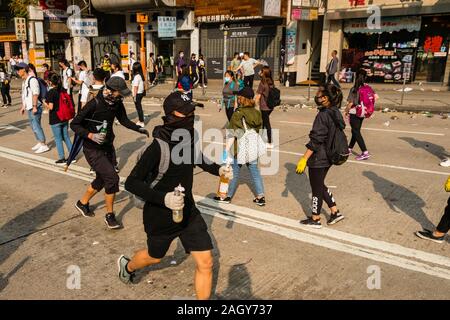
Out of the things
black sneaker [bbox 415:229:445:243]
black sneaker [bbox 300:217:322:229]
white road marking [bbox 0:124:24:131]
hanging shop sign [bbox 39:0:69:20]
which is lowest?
white road marking [bbox 0:124:24:131]

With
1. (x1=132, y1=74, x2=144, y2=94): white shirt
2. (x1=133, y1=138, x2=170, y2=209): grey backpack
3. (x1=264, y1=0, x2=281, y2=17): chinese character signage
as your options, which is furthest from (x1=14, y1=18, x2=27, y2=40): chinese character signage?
(x1=133, y1=138, x2=170, y2=209): grey backpack

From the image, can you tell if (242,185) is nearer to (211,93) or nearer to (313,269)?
(313,269)

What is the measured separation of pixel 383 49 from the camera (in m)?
20.0

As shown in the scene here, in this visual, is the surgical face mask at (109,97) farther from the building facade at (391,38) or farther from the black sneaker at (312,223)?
the building facade at (391,38)

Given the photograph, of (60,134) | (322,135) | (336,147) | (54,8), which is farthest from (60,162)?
(54,8)

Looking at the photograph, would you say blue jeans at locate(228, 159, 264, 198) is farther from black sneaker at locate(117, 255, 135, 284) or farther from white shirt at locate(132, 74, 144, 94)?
white shirt at locate(132, 74, 144, 94)

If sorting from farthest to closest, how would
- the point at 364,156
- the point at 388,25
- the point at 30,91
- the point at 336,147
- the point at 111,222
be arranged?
1. the point at 388,25
2. the point at 30,91
3. the point at 364,156
4. the point at 111,222
5. the point at 336,147

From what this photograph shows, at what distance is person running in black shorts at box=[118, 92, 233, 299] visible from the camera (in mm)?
3277

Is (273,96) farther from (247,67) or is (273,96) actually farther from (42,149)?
(247,67)

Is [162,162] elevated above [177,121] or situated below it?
below

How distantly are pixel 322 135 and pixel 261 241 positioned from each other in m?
1.46

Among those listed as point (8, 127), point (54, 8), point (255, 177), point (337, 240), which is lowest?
point (8, 127)

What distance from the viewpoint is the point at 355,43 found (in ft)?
68.2

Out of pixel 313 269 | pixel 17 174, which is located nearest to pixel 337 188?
pixel 313 269
